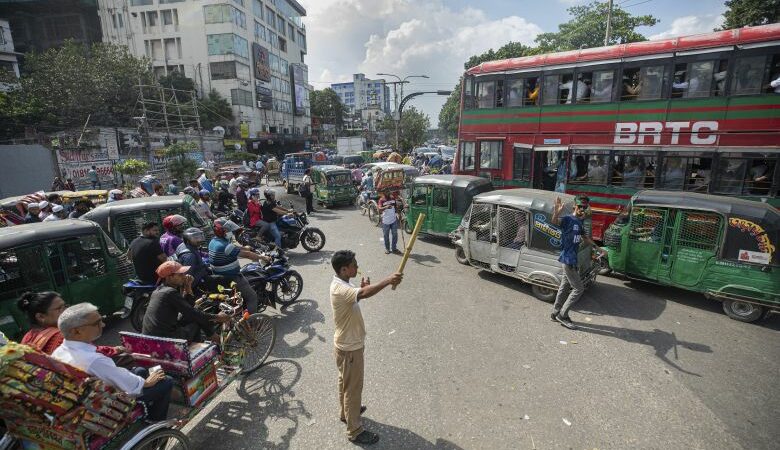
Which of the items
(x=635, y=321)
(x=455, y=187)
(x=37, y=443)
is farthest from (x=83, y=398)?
(x=455, y=187)

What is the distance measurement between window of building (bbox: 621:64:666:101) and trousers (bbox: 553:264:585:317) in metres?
6.48

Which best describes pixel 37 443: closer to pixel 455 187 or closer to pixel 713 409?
pixel 713 409

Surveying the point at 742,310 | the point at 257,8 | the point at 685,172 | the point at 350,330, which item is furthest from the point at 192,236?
the point at 257,8

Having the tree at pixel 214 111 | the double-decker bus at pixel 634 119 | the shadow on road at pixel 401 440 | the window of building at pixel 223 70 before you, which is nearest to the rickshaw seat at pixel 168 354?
the shadow on road at pixel 401 440

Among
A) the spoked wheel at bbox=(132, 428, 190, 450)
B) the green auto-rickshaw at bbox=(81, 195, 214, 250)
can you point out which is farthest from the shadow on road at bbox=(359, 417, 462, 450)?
the green auto-rickshaw at bbox=(81, 195, 214, 250)

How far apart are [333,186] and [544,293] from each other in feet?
39.1

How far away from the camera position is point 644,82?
9.56m

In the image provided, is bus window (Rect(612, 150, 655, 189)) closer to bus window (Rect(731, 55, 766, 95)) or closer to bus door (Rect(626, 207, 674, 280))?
bus window (Rect(731, 55, 766, 95))

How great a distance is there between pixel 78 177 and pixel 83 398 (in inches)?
845

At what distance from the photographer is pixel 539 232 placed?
711cm

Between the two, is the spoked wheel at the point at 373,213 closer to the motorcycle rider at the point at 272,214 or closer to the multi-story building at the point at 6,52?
the motorcycle rider at the point at 272,214

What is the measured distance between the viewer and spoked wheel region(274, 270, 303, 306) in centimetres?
694

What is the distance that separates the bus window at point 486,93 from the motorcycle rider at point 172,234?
9.88 metres

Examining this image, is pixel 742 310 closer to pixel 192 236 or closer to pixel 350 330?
pixel 350 330
